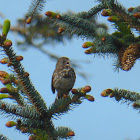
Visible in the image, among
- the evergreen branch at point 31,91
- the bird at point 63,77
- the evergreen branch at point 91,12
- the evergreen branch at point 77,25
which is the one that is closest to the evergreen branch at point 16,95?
the evergreen branch at point 31,91

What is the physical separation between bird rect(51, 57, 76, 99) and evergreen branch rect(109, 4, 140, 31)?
223cm

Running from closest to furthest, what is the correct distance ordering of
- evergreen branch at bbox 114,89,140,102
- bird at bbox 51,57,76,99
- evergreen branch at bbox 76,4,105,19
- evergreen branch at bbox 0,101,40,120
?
A: evergreen branch at bbox 0,101,40,120 → evergreen branch at bbox 114,89,140,102 → evergreen branch at bbox 76,4,105,19 → bird at bbox 51,57,76,99

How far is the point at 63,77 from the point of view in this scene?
4.33m

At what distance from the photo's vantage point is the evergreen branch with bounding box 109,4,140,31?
1.99m

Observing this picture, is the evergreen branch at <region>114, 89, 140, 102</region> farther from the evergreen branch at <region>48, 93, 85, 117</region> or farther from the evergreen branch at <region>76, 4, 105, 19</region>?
the evergreen branch at <region>76, 4, 105, 19</region>

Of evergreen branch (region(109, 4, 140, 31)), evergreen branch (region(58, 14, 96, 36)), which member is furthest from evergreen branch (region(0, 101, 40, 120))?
evergreen branch (region(109, 4, 140, 31))

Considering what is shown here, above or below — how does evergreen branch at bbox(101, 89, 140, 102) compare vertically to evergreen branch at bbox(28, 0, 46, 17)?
below

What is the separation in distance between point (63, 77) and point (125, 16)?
2419 mm

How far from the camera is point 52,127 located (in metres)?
1.93

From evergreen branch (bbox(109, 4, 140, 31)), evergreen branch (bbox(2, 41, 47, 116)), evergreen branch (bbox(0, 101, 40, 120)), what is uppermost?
evergreen branch (bbox(109, 4, 140, 31))

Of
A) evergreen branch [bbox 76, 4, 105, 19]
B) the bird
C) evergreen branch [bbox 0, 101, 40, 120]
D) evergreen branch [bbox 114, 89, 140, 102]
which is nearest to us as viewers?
evergreen branch [bbox 0, 101, 40, 120]

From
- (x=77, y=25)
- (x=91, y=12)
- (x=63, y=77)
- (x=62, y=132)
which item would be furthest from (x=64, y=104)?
(x=63, y=77)

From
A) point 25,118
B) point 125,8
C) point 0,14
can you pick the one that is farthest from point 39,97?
point 0,14

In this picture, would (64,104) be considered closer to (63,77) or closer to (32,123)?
(32,123)
